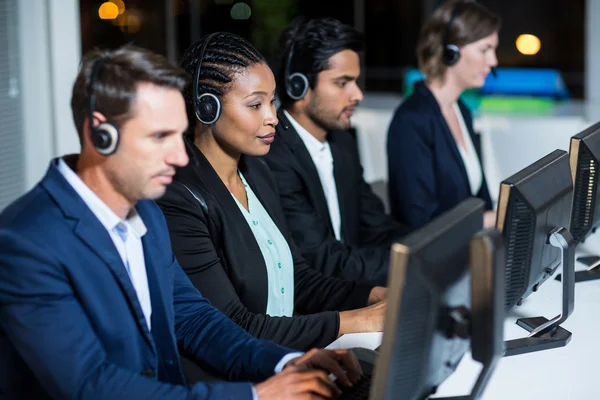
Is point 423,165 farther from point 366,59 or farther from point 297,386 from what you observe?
point 366,59

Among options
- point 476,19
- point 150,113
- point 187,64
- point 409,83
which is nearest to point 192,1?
point 409,83

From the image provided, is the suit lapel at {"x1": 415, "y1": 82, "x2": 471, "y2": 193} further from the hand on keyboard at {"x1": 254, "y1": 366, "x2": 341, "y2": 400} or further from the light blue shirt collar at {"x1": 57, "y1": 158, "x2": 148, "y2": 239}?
the light blue shirt collar at {"x1": 57, "y1": 158, "x2": 148, "y2": 239}

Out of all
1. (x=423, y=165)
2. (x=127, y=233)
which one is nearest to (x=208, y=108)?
(x=127, y=233)

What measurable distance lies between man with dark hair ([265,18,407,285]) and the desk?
665mm

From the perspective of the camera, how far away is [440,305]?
1.28 m

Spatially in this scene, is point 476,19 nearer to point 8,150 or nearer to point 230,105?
point 230,105

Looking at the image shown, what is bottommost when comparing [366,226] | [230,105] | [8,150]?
[366,226]

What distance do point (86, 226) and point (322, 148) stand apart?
163 cm

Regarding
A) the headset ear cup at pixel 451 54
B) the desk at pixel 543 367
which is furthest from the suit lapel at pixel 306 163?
the headset ear cup at pixel 451 54

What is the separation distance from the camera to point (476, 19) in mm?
3447

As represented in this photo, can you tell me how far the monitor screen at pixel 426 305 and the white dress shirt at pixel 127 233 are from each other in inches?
19.6

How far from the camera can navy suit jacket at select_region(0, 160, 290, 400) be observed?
1.32 m

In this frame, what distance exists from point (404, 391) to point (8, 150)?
2.39 metres

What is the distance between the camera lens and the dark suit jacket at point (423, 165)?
3.27m
